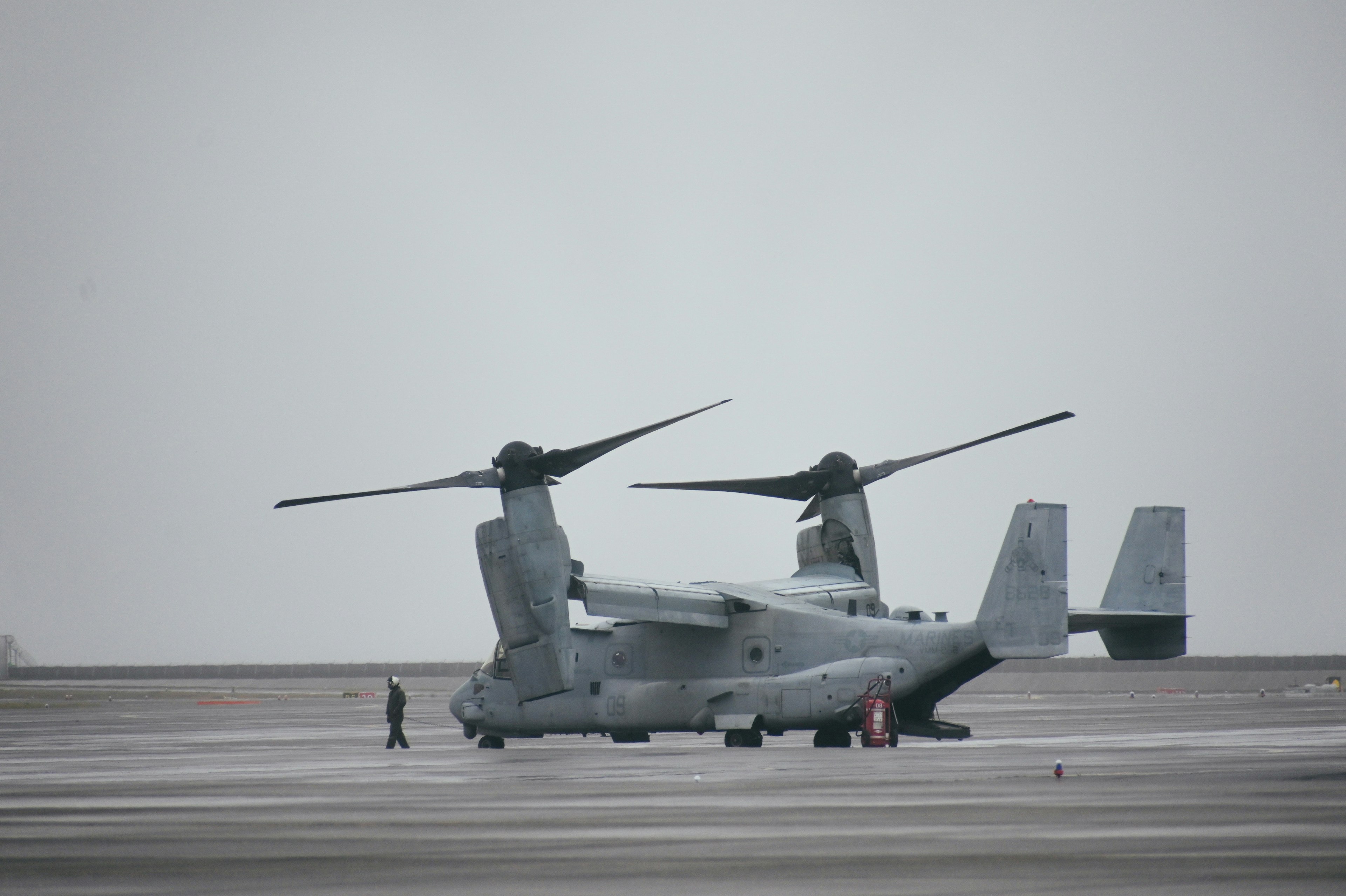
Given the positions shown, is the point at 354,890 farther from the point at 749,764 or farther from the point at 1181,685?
the point at 1181,685

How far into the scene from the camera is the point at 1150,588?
3819 cm

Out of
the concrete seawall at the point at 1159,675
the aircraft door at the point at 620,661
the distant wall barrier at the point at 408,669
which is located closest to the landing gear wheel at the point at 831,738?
the aircraft door at the point at 620,661

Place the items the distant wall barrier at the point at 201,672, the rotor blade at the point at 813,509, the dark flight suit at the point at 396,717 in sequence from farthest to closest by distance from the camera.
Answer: the distant wall barrier at the point at 201,672 < the rotor blade at the point at 813,509 < the dark flight suit at the point at 396,717

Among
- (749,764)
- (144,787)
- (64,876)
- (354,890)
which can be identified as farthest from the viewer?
(749,764)

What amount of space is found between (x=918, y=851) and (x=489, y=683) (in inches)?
1067

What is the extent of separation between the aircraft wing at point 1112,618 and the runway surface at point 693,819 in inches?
155

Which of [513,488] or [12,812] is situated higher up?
[513,488]

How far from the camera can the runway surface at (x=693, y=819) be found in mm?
11570

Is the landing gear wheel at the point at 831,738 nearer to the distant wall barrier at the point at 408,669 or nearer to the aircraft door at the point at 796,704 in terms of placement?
the aircraft door at the point at 796,704

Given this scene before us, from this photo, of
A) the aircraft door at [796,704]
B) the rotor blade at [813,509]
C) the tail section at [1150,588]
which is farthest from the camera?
the rotor blade at [813,509]

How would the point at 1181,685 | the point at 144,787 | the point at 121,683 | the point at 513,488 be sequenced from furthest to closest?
the point at 121,683 < the point at 1181,685 < the point at 513,488 < the point at 144,787

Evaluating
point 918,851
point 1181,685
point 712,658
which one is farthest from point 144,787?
point 1181,685

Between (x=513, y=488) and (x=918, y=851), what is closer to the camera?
(x=918, y=851)

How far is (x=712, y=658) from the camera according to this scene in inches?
1435
